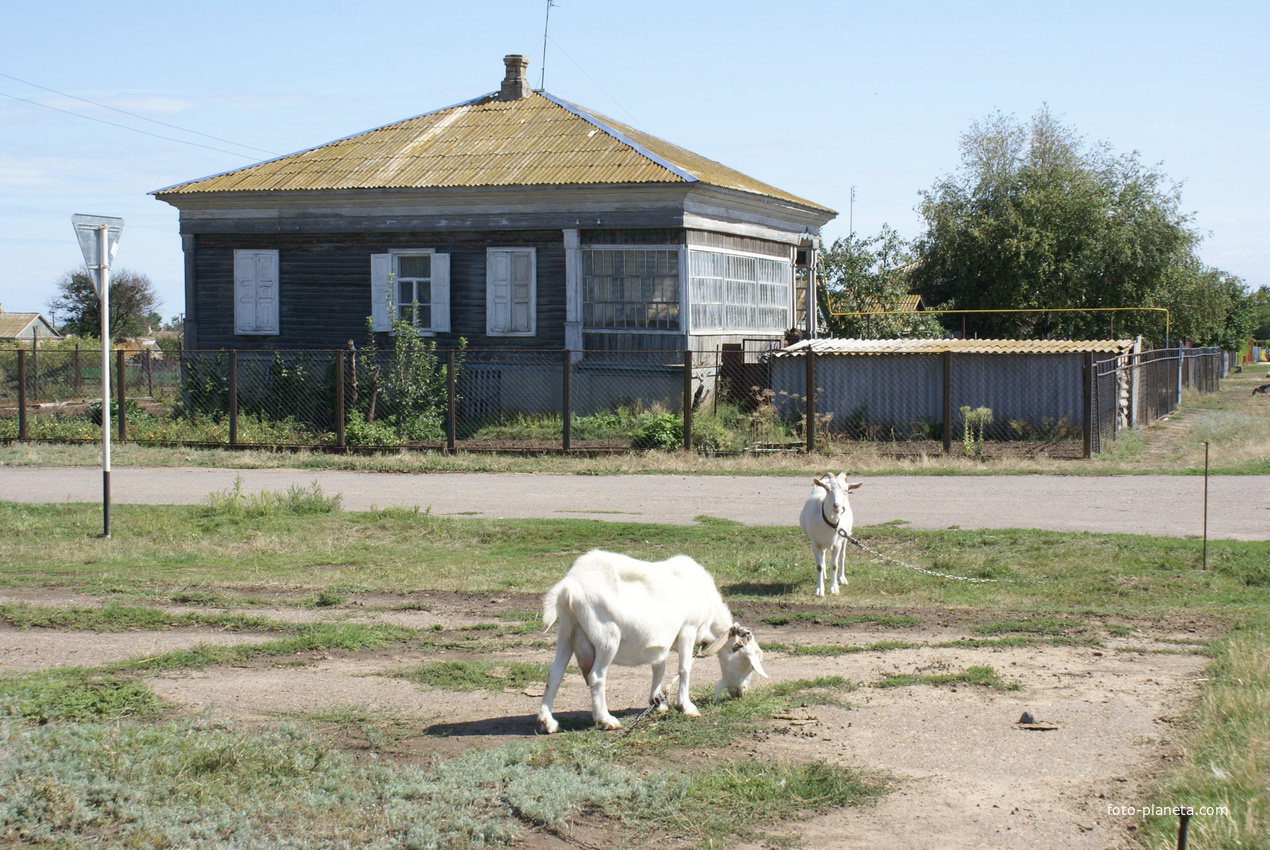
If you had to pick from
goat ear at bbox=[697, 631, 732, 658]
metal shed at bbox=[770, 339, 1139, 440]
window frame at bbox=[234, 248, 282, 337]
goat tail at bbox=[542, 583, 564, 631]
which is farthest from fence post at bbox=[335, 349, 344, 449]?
goat tail at bbox=[542, 583, 564, 631]

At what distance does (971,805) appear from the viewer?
5410 mm

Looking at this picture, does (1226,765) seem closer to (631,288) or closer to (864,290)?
(631,288)

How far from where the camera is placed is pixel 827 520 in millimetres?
10109

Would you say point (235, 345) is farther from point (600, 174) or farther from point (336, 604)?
point (336, 604)

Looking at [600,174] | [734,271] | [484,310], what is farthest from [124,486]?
[734,271]

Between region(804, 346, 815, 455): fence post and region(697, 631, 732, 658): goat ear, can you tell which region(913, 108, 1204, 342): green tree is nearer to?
region(804, 346, 815, 455): fence post

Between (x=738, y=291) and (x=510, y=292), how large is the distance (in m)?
5.12

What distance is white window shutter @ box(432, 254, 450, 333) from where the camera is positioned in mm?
25406

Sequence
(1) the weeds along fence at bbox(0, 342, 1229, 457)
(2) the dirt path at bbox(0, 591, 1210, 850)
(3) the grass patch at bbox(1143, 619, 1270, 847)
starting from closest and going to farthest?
(3) the grass patch at bbox(1143, 619, 1270, 847) → (2) the dirt path at bbox(0, 591, 1210, 850) → (1) the weeds along fence at bbox(0, 342, 1229, 457)

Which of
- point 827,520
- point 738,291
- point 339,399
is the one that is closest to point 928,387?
point 738,291

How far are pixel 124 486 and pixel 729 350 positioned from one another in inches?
480

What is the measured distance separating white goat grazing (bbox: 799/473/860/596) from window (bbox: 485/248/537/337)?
15.2m

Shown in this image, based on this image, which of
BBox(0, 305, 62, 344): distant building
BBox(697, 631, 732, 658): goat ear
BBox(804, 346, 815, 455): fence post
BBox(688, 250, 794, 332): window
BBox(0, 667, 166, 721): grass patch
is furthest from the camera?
BBox(0, 305, 62, 344): distant building

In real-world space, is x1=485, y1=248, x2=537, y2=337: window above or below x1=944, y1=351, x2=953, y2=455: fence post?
above
